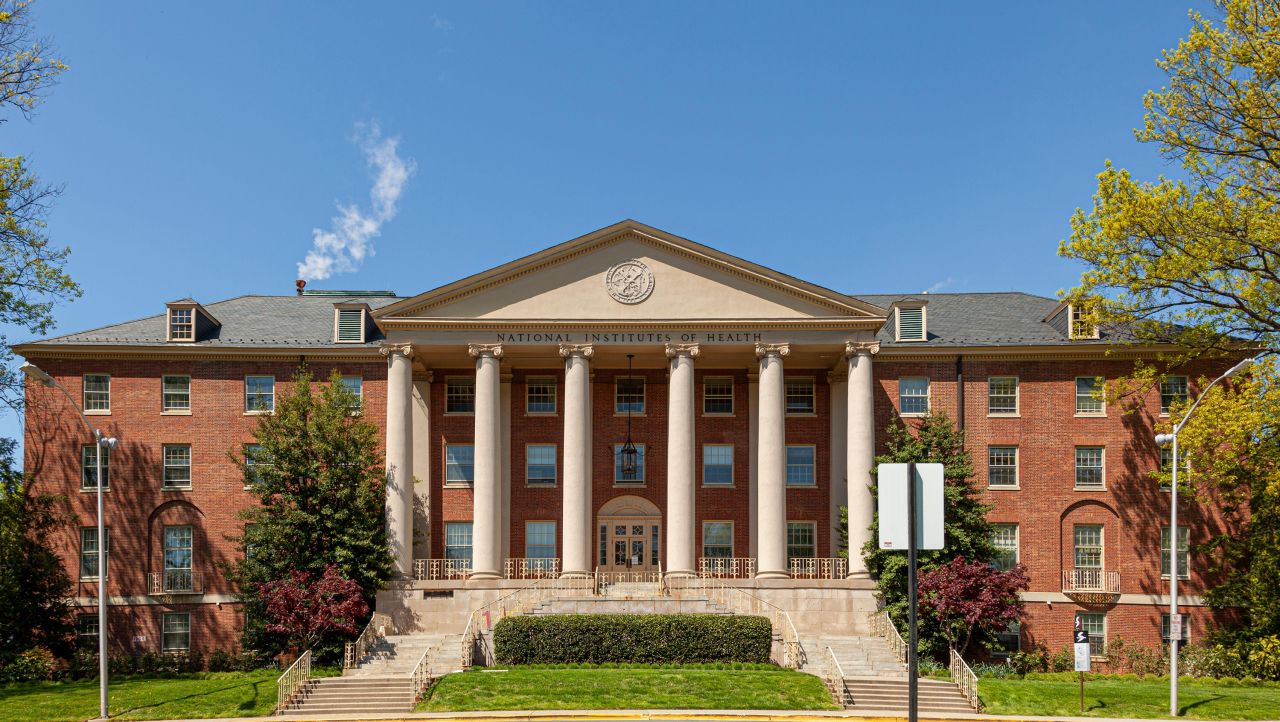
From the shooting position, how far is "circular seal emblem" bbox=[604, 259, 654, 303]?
39375mm

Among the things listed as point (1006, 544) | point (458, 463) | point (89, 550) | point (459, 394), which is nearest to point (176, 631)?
point (89, 550)

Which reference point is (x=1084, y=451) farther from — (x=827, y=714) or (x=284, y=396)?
(x=284, y=396)

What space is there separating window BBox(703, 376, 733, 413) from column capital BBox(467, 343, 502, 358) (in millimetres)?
9777

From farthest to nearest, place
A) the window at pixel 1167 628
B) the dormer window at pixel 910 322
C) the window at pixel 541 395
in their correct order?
the window at pixel 541 395, the dormer window at pixel 910 322, the window at pixel 1167 628

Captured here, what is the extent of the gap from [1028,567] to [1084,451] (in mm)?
5347

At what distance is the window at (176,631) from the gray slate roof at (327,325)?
35.8ft

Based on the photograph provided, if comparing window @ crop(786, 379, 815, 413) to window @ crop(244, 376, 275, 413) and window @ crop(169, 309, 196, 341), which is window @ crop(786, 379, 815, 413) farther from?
window @ crop(169, 309, 196, 341)

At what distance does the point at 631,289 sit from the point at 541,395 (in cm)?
728

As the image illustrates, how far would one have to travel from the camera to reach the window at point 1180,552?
1576 inches

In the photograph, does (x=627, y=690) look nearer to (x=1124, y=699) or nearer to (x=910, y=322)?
(x=1124, y=699)

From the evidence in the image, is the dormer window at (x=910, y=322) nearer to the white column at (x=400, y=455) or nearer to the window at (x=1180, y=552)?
the window at (x=1180, y=552)

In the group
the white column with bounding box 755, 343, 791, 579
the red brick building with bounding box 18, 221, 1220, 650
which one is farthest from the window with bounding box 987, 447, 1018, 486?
the white column with bounding box 755, 343, 791, 579

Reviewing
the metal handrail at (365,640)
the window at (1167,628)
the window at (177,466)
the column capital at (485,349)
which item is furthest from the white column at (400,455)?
the window at (1167,628)

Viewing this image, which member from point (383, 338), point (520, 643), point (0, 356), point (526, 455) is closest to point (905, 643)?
point (520, 643)
